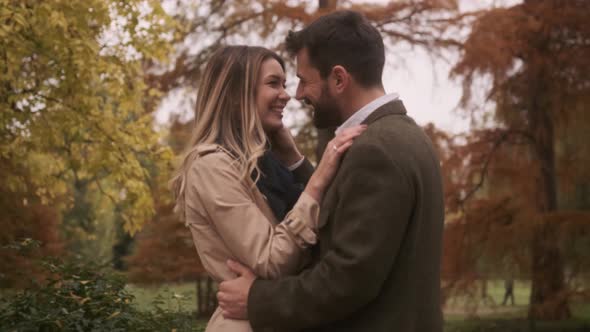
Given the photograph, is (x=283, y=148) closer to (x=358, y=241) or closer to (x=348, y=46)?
(x=348, y=46)

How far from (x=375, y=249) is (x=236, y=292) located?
0.64 metres

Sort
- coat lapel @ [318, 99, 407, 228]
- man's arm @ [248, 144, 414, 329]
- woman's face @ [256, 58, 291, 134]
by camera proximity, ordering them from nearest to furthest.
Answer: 1. man's arm @ [248, 144, 414, 329]
2. coat lapel @ [318, 99, 407, 228]
3. woman's face @ [256, 58, 291, 134]

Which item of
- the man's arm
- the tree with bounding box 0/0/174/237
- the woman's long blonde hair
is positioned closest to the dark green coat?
the man's arm

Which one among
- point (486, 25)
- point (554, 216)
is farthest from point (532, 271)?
point (486, 25)

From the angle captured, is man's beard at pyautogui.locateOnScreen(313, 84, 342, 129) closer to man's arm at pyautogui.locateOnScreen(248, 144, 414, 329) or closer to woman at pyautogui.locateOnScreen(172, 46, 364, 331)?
woman at pyautogui.locateOnScreen(172, 46, 364, 331)

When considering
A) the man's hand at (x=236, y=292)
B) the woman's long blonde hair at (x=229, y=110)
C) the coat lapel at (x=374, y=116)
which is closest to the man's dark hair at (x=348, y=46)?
the coat lapel at (x=374, y=116)

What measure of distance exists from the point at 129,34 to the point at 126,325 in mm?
5656

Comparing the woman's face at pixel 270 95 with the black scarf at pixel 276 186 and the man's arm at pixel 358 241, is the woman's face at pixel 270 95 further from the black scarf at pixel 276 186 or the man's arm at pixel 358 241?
the man's arm at pixel 358 241

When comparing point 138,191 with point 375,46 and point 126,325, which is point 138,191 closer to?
point 126,325

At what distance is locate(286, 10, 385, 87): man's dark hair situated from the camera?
9.27 ft

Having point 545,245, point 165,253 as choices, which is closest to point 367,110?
point 545,245

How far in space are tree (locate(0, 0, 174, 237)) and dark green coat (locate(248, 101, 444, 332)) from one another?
21.3 ft

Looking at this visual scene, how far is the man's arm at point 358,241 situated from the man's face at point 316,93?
294 millimetres

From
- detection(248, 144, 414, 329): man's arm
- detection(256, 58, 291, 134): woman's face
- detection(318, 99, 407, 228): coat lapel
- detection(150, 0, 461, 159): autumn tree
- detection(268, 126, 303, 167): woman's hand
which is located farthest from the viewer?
detection(150, 0, 461, 159): autumn tree
